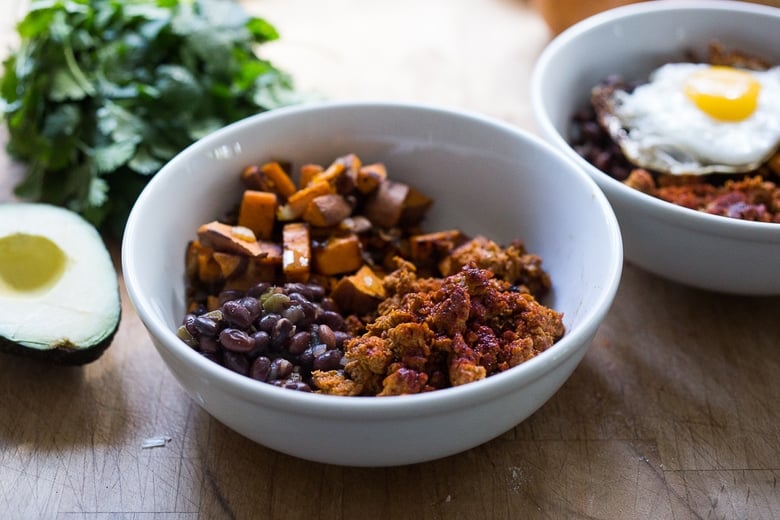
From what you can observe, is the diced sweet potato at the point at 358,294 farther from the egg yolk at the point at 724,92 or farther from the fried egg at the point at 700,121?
the egg yolk at the point at 724,92

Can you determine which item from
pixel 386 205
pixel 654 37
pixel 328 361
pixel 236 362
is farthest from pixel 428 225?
pixel 654 37

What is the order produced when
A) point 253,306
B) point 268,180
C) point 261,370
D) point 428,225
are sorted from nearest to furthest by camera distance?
point 261,370 → point 253,306 → point 268,180 → point 428,225

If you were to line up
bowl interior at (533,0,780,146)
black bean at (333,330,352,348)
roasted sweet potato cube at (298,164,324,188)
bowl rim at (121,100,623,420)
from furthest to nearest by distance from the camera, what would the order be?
bowl interior at (533,0,780,146), roasted sweet potato cube at (298,164,324,188), black bean at (333,330,352,348), bowl rim at (121,100,623,420)

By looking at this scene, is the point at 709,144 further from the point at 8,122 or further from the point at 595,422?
the point at 8,122

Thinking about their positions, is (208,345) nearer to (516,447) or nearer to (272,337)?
(272,337)

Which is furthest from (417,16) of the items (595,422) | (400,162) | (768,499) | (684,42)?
(768,499)

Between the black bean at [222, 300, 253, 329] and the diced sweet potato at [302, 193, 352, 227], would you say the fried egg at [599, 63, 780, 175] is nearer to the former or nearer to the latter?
the diced sweet potato at [302, 193, 352, 227]

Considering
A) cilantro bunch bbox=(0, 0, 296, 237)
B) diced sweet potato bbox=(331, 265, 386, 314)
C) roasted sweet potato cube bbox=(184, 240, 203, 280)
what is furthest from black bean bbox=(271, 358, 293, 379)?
cilantro bunch bbox=(0, 0, 296, 237)
